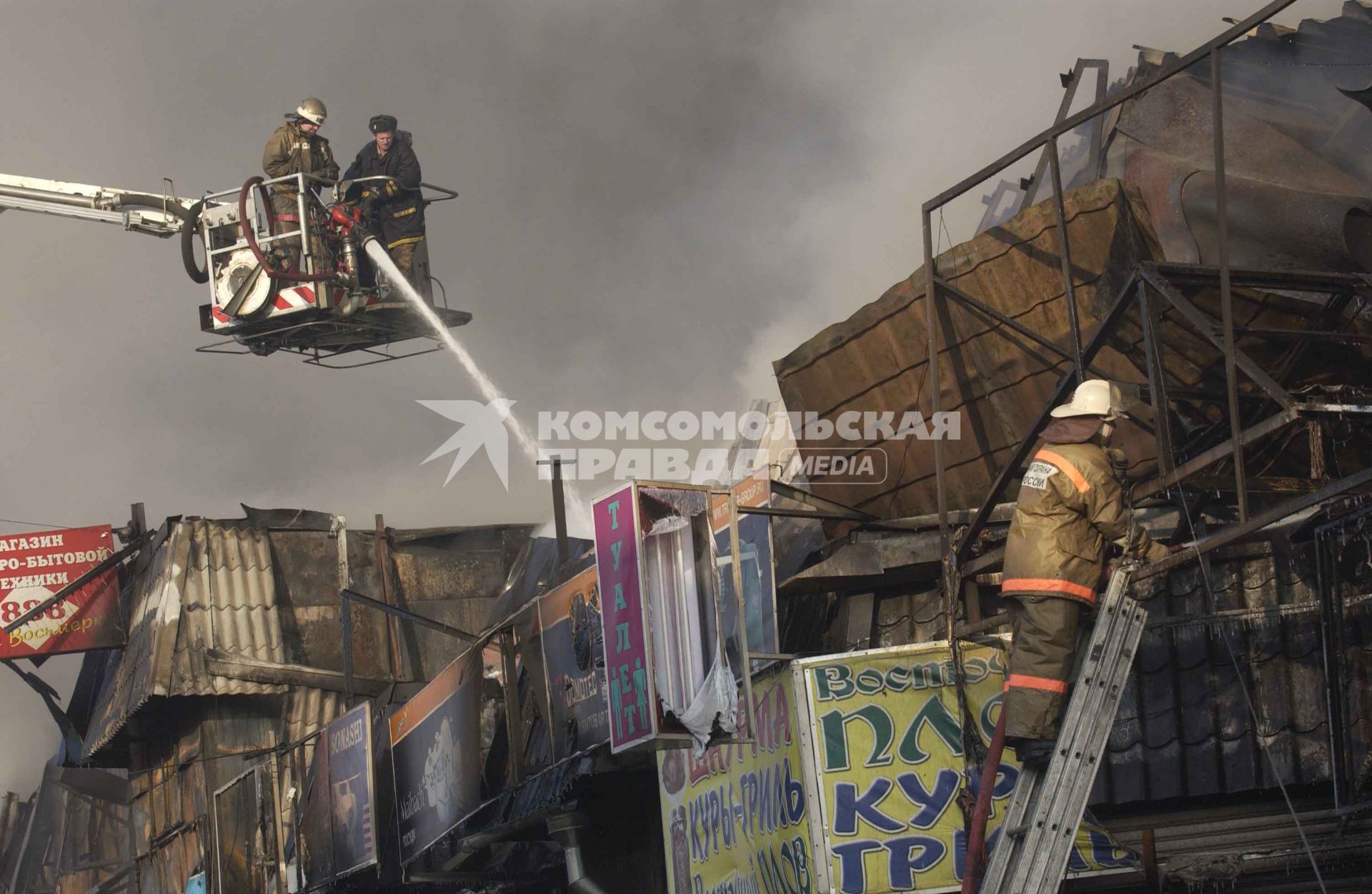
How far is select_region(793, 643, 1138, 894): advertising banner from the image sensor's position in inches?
442

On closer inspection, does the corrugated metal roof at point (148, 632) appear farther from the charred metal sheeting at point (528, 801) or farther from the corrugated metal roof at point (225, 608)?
the charred metal sheeting at point (528, 801)

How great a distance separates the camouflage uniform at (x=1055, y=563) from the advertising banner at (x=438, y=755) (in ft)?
25.0

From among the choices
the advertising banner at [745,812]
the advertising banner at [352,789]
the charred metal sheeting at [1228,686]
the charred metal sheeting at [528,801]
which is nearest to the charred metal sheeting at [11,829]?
the advertising banner at [352,789]

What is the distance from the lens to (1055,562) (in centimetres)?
885

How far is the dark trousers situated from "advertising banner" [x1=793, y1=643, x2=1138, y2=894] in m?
2.62

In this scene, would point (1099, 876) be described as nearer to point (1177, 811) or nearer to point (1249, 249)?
point (1177, 811)

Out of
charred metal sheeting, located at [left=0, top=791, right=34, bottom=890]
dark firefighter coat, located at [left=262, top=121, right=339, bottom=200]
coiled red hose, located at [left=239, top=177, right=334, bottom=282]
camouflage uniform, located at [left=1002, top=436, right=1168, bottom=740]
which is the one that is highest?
dark firefighter coat, located at [left=262, top=121, right=339, bottom=200]

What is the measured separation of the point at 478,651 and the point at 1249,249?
308 inches

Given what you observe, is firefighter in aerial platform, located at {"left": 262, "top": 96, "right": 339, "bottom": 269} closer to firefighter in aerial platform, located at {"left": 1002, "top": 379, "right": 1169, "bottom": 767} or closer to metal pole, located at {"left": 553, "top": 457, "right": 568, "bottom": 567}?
metal pole, located at {"left": 553, "top": 457, "right": 568, "bottom": 567}

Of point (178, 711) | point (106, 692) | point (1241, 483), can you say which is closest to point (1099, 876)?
point (1241, 483)

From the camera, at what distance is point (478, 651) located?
15.5 metres

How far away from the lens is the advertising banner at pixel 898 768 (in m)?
11.2

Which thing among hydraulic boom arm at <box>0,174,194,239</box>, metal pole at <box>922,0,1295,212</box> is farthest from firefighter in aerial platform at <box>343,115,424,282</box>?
metal pole at <box>922,0,1295,212</box>

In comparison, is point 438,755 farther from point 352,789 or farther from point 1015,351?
point 1015,351
